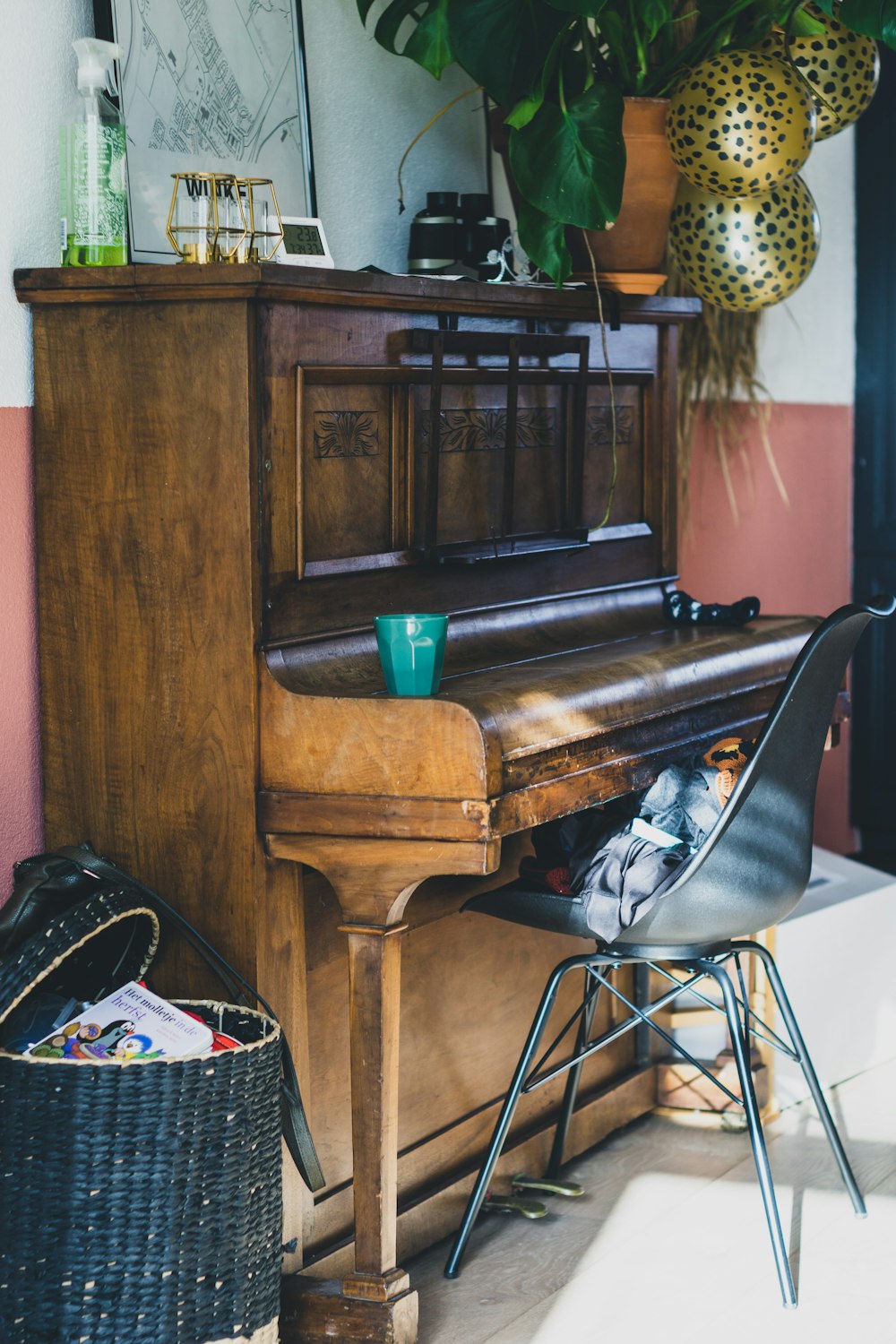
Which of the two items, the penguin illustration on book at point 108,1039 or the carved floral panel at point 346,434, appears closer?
the penguin illustration on book at point 108,1039

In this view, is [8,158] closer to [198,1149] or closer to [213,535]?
[213,535]

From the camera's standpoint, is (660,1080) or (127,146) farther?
(660,1080)

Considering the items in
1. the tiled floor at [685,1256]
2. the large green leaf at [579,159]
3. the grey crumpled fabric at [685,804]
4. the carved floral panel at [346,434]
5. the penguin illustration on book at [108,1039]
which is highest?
the large green leaf at [579,159]

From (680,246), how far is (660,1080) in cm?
159

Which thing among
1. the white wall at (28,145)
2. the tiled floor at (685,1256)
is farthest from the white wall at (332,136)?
the tiled floor at (685,1256)

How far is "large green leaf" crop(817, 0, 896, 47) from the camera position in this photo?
2613 mm

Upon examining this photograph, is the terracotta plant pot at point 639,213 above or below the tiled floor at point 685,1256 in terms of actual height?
above

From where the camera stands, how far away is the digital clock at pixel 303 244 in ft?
7.90

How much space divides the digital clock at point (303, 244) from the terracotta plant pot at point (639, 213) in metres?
0.55

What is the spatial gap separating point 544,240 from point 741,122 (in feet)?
1.23

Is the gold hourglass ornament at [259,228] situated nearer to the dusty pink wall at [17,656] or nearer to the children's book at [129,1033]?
the dusty pink wall at [17,656]

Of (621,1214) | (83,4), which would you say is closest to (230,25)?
(83,4)

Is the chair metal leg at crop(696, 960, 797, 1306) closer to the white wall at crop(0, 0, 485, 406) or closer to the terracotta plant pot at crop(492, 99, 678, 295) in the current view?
the terracotta plant pot at crop(492, 99, 678, 295)

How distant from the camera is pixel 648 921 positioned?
231cm
